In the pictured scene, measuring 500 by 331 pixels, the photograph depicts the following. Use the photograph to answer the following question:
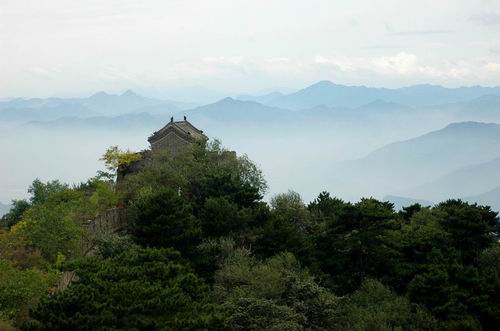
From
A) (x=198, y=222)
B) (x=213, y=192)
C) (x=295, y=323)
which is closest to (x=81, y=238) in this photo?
(x=198, y=222)

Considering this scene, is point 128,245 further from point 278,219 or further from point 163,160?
point 163,160

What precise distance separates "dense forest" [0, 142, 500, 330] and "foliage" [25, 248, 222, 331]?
4cm

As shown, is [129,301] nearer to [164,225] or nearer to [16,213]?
[164,225]

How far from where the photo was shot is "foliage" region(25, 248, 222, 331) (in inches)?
634

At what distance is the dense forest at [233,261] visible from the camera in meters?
17.9

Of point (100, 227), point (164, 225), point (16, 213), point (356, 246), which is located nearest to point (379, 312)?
point (356, 246)

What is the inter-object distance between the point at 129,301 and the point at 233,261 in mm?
9585

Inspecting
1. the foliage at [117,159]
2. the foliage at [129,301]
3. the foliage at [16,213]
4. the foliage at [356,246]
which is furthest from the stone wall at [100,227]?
the foliage at [16,213]

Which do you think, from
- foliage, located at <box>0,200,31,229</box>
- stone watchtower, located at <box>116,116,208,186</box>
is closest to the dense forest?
stone watchtower, located at <box>116,116,208,186</box>

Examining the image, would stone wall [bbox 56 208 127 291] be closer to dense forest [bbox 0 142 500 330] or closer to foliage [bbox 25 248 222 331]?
dense forest [bbox 0 142 500 330]

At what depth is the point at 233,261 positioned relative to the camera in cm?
2675

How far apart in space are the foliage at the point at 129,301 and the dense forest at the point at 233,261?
0.04 metres

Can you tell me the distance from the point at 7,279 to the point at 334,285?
1652cm

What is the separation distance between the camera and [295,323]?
2186cm
